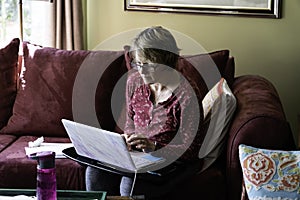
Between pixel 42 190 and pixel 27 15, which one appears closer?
pixel 42 190

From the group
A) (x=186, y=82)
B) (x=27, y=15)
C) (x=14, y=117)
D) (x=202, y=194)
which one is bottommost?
(x=202, y=194)

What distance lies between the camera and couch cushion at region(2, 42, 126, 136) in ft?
10.6

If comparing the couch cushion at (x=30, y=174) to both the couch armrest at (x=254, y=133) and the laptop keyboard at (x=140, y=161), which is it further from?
the couch armrest at (x=254, y=133)

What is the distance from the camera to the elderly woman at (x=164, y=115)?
247 centimetres

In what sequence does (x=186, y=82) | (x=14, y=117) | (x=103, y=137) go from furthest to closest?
1. (x=14, y=117)
2. (x=186, y=82)
3. (x=103, y=137)

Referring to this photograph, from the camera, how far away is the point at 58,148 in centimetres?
291

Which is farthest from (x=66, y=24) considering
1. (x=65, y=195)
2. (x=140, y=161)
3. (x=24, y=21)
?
(x=65, y=195)

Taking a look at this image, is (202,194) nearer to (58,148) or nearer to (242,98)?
(242,98)

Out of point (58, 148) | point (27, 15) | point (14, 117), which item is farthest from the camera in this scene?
point (27, 15)

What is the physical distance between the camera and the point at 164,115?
8.46ft

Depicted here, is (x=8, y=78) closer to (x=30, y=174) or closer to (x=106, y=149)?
(x=30, y=174)

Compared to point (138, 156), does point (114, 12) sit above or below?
above

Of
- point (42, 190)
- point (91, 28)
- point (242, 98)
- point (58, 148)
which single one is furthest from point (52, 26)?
point (42, 190)

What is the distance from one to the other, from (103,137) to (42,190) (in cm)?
36
